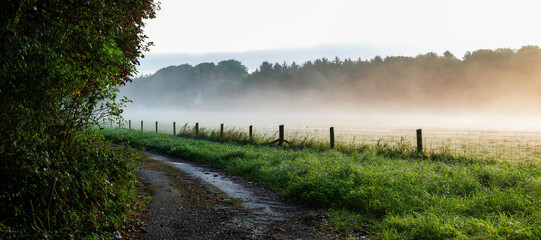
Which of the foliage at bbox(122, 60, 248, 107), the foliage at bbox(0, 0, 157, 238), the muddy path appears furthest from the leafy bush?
the foliage at bbox(122, 60, 248, 107)

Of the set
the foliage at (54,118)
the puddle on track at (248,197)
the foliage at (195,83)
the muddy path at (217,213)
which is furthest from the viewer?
the foliage at (195,83)

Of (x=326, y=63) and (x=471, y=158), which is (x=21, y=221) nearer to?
(x=471, y=158)

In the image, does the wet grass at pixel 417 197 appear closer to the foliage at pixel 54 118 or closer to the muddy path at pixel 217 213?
the muddy path at pixel 217 213

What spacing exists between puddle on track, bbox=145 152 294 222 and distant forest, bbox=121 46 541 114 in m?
73.8

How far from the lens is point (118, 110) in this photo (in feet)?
20.7

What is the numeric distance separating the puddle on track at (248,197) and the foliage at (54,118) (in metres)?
3.03

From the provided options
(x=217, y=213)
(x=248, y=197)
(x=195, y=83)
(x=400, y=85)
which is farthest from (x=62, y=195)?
(x=195, y=83)

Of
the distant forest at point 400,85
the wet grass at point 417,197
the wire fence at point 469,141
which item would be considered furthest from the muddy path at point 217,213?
the distant forest at point 400,85

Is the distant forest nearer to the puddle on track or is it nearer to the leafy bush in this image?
the puddle on track

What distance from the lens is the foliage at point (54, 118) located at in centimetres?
462

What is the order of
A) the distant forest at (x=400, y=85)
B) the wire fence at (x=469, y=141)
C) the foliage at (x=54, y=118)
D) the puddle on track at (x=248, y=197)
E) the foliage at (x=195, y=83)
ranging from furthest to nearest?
1. the foliage at (x=195, y=83)
2. the distant forest at (x=400, y=85)
3. the wire fence at (x=469, y=141)
4. the puddle on track at (x=248, y=197)
5. the foliage at (x=54, y=118)

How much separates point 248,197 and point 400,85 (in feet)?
287

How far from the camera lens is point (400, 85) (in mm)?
88125

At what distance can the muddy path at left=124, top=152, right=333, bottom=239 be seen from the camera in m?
6.30
